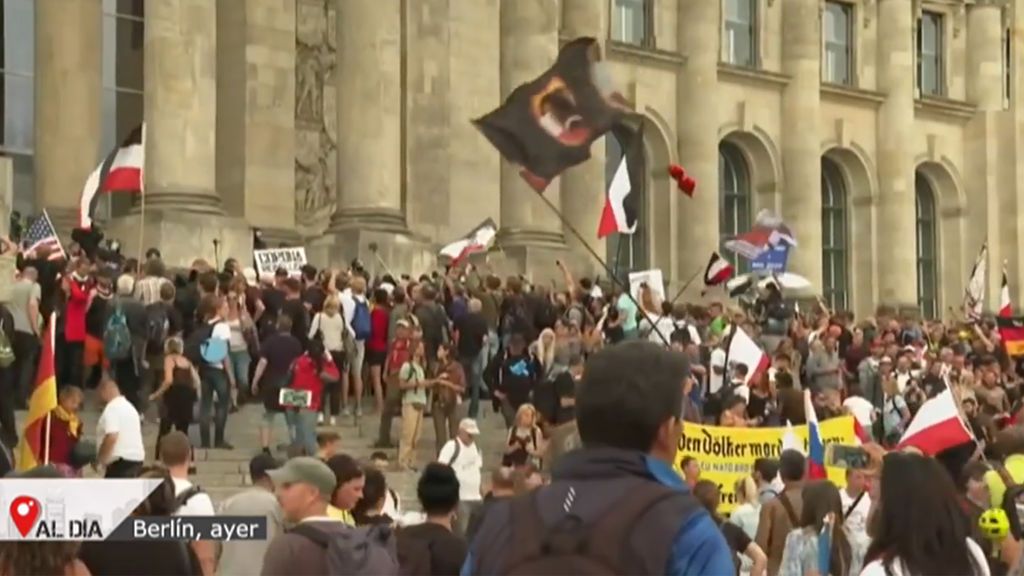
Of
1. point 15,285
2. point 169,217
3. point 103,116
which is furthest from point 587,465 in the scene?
point 103,116

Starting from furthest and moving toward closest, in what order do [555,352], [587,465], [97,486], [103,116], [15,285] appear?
[103,116]
[555,352]
[15,285]
[97,486]
[587,465]

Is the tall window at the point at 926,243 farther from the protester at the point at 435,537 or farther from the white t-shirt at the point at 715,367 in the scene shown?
the protester at the point at 435,537

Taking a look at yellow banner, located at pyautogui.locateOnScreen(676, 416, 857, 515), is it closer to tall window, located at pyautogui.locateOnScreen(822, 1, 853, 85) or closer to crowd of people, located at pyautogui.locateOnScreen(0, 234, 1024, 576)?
crowd of people, located at pyautogui.locateOnScreen(0, 234, 1024, 576)

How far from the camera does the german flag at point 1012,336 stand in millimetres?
29422

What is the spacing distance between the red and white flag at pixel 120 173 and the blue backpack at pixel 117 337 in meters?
3.85

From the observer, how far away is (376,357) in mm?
24125

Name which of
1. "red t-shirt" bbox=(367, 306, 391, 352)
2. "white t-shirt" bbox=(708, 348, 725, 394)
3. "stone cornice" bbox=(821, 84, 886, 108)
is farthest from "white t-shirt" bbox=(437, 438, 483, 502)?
"stone cornice" bbox=(821, 84, 886, 108)

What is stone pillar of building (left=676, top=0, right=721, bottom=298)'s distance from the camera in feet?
138

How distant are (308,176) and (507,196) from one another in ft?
12.5

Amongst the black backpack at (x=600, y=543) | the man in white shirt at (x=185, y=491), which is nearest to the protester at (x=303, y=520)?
the man in white shirt at (x=185, y=491)

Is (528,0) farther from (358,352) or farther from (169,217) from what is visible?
(358,352)

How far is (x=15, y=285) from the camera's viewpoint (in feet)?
68.0

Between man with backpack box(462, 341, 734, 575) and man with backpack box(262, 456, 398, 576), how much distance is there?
298cm

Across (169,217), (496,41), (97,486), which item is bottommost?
(97,486)
